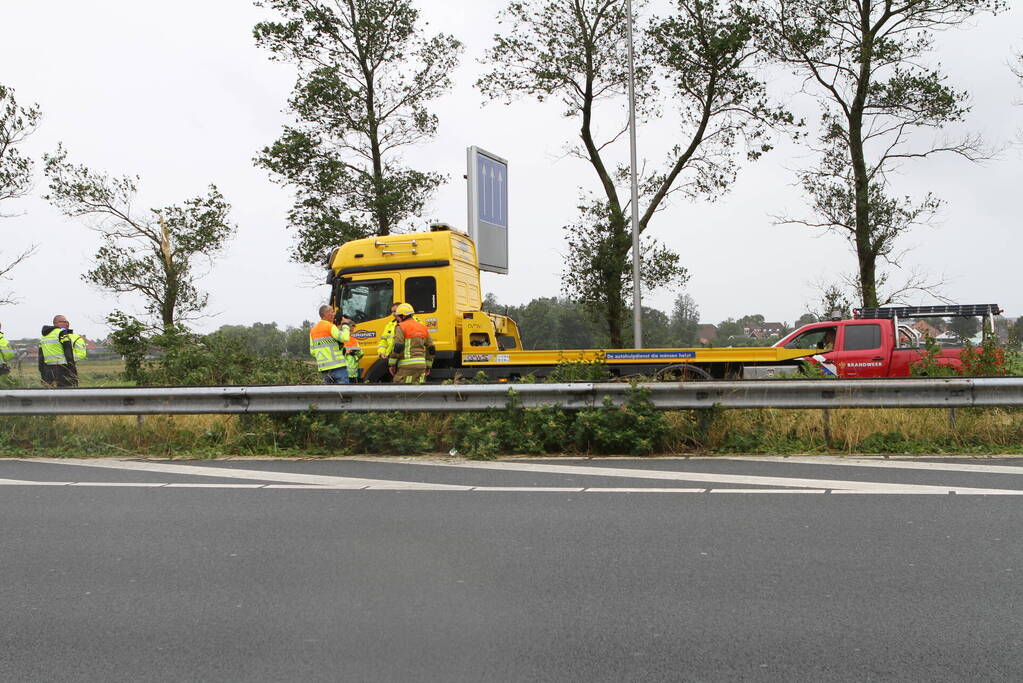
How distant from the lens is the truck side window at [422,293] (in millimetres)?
14148

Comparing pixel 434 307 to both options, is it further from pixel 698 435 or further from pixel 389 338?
pixel 698 435

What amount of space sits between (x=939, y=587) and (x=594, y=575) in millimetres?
1691

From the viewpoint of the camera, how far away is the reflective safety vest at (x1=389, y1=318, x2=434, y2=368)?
1237 cm

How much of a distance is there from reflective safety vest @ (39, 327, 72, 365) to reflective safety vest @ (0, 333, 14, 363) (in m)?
0.56

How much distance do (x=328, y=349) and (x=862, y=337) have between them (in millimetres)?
9006

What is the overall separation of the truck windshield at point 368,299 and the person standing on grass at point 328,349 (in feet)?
7.67

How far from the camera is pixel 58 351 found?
16922 mm

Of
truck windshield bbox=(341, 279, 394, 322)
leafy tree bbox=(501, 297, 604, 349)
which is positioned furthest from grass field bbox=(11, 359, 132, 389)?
leafy tree bbox=(501, 297, 604, 349)

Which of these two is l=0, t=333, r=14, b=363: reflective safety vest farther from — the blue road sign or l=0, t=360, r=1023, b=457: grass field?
the blue road sign

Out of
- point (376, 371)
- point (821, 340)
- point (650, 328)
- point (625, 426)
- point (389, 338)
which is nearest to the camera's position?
point (625, 426)

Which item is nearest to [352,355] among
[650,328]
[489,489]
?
[489,489]

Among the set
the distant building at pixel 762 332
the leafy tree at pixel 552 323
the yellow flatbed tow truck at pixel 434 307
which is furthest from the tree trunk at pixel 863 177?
the yellow flatbed tow truck at pixel 434 307

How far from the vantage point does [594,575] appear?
4.74 metres

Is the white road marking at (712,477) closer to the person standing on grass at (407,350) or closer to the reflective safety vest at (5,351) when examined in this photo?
the person standing on grass at (407,350)
